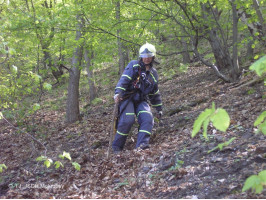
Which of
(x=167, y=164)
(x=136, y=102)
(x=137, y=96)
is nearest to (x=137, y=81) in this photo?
(x=137, y=96)

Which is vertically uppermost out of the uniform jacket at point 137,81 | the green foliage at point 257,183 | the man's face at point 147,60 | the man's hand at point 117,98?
the man's face at point 147,60

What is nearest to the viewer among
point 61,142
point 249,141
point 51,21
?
point 249,141

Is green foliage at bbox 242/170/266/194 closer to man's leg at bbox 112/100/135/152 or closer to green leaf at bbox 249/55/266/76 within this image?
green leaf at bbox 249/55/266/76

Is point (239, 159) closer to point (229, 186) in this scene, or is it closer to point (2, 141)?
point (229, 186)

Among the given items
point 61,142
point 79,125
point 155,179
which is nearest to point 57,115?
point 79,125

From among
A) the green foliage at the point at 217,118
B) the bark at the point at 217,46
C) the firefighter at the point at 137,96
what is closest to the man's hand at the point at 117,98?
the firefighter at the point at 137,96

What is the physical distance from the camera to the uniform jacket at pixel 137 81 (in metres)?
5.73

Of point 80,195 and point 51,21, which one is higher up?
point 51,21

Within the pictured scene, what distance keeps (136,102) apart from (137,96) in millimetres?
170

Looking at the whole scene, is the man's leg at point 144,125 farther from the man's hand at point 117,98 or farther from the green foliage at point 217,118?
the green foliage at point 217,118

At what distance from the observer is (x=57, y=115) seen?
43.3 ft

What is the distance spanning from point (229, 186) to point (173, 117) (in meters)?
4.41

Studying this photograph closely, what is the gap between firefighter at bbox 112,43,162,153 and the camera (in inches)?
223

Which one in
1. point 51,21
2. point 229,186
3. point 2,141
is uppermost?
point 51,21
